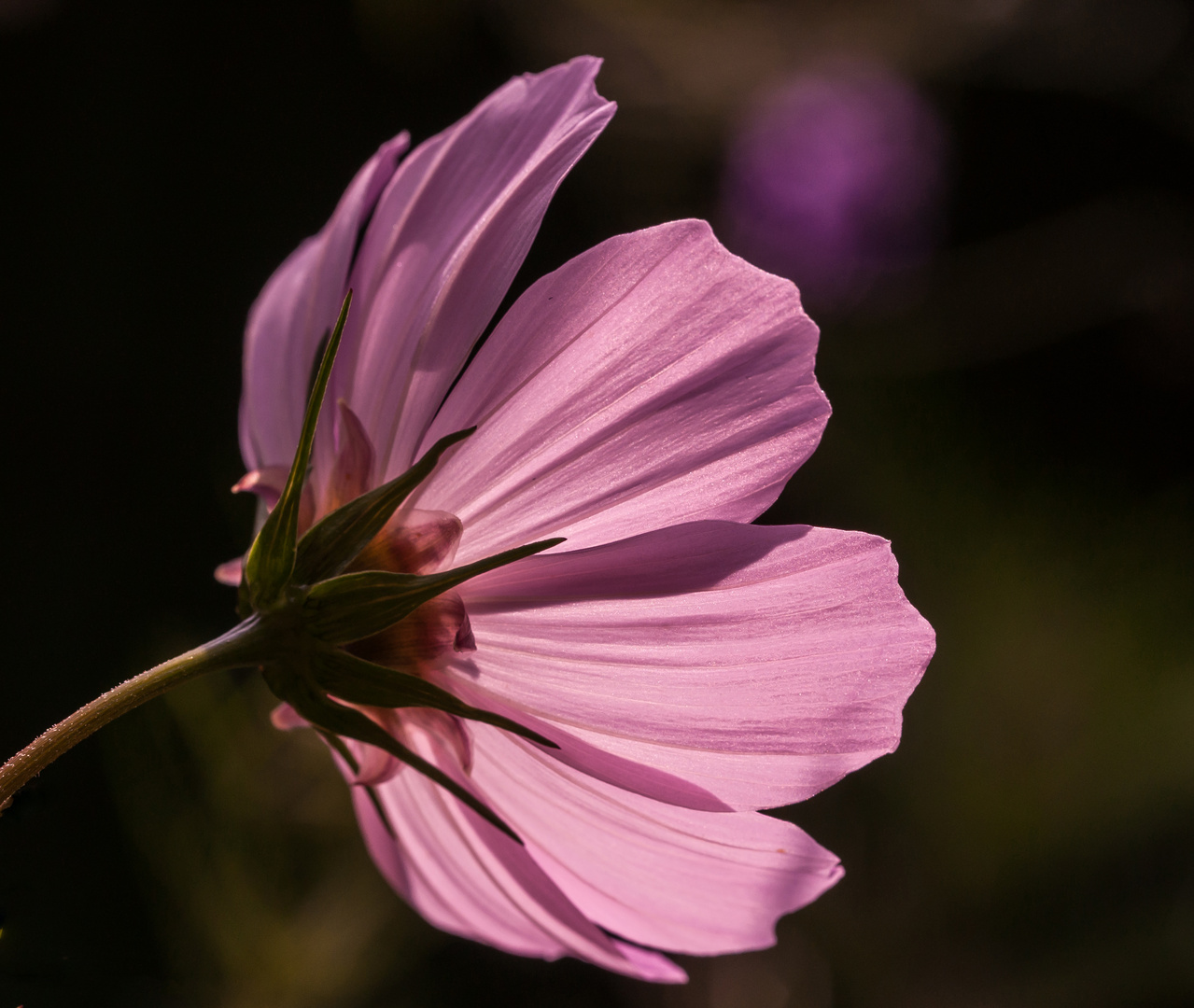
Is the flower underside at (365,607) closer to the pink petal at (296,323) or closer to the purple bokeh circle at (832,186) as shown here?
the pink petal at (296,323)

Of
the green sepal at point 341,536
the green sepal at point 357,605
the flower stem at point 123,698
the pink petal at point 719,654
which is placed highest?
the flower stem at point 123,698

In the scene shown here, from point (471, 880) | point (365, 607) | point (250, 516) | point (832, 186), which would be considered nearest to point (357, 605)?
point (365, 607)

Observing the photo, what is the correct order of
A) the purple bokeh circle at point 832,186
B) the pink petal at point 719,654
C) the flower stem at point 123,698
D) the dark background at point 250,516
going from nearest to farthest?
the flower stem at point 123,698 → the pink petal at point 719,654 → the dark background at point 250,516 → the purple bokeh circle at point 832,186

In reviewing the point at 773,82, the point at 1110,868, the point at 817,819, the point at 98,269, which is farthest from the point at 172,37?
the point at 1110,868

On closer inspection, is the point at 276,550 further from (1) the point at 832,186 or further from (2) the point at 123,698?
(1) the point at 832,186

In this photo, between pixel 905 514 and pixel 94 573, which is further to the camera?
pixel 905 514

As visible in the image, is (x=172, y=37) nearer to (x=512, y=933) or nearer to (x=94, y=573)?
(x=94, y=573)

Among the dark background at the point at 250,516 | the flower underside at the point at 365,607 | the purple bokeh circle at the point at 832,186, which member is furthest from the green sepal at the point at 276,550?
the purple bokeh circle at the point at 832,186

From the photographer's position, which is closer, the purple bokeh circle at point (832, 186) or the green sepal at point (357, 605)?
the green sepal at point (357, 605)
